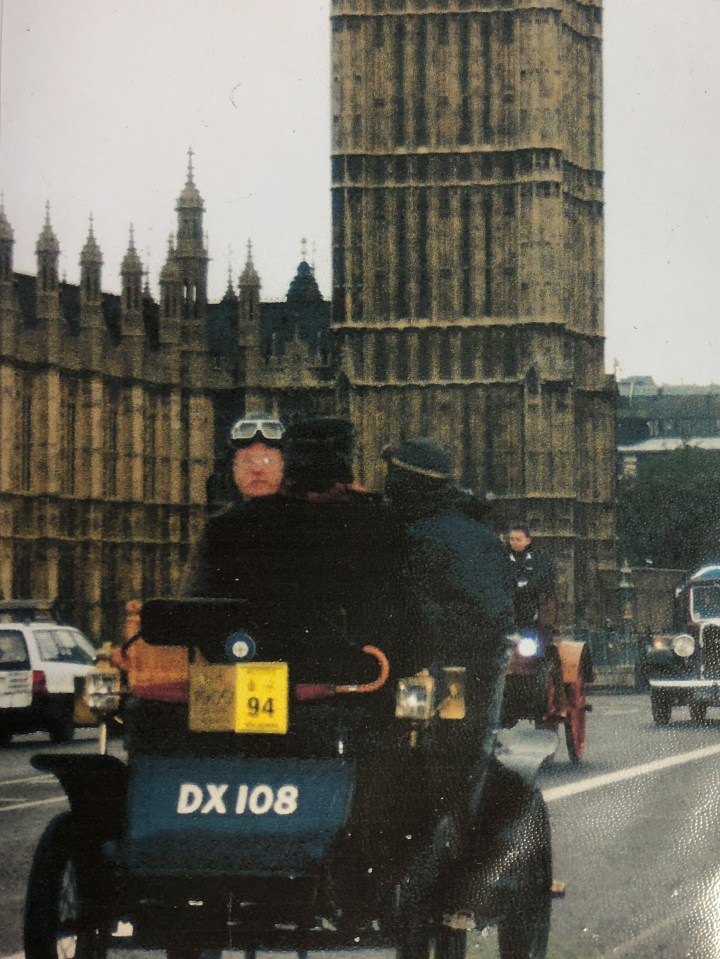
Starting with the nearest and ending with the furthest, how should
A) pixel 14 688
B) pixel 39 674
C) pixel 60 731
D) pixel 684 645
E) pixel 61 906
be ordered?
pixel 61 906 → pixel 60 731 → pixel 39 674 → pixel 14 688 → pixel 684 645

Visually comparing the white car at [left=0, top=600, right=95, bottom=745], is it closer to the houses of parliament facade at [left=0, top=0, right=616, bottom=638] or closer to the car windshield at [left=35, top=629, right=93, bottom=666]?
the car windshield at [left=35, top=629, right=93, bottom=666]

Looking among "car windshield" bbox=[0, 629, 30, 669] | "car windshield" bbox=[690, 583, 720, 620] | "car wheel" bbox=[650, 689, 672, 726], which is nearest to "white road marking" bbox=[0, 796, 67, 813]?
"car windshield" bbox=[0, 629, 30, 669]

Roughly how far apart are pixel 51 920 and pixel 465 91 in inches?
2443

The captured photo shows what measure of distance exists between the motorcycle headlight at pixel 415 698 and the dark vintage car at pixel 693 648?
54.0 ft

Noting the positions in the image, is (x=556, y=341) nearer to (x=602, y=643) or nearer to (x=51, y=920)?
(x=602, y=643)

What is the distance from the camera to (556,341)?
217ft

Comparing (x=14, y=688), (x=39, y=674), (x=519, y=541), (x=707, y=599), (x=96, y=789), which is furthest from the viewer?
(x=707, y=599)

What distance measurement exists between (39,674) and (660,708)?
665 centimetres

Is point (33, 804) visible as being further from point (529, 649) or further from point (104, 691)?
point (104, 691)

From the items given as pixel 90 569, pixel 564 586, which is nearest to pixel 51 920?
pixel 90 569

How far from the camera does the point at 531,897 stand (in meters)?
6.28

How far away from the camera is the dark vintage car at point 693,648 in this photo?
22.0 metres

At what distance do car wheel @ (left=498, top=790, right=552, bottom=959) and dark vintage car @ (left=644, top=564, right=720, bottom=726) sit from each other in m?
15.6

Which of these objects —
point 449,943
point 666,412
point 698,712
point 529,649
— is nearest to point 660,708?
point 698,712
